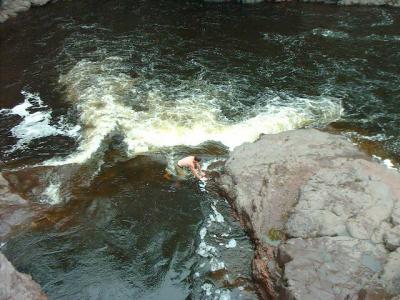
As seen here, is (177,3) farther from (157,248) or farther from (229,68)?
(157,248)

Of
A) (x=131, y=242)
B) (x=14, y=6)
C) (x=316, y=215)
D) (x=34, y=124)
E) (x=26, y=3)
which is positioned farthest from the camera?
(x=26, y=3)

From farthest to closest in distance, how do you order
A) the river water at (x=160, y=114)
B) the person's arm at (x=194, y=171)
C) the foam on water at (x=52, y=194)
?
the person's arm at (x=194, y=171)
the foam on water at (x=52, y=194)
the river water at (x=160, y=114)

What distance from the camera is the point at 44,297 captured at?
24.2 feet

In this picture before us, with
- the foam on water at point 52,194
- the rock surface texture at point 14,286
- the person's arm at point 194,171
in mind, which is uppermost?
the rock surface texture at point 14,286

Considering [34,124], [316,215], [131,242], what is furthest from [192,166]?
[34,124]

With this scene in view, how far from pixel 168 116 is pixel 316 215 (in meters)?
6.16

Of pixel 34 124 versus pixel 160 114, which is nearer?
pixel 160 114

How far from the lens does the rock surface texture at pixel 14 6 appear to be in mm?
22953

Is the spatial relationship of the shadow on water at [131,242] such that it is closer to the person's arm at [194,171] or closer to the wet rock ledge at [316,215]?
the person's arm at [194,171]

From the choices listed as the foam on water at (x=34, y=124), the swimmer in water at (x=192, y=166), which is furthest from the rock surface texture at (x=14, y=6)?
the swimmer in water at (x=192, y=166)

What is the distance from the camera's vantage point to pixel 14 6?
2341 cm

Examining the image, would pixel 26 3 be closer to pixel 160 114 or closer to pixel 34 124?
pixel 34 124

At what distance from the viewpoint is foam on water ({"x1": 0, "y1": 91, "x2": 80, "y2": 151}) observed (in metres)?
12.4

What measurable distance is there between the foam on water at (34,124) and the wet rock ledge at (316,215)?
218 inches
